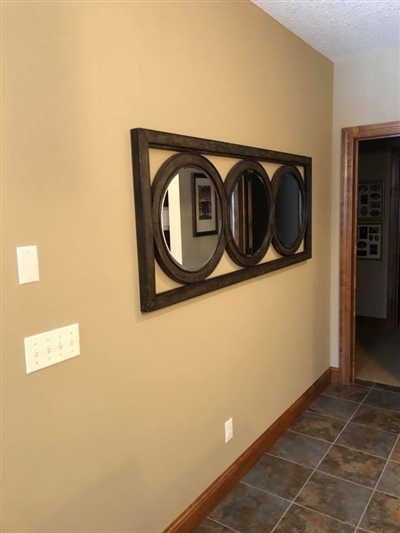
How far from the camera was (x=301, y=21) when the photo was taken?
253 centimetres

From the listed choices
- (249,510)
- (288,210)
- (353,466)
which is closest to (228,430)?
(249,510)

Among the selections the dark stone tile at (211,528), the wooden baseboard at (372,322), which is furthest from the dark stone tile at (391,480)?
the wooden baseboard at (372,322)

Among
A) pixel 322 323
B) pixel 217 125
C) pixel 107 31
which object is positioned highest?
pixel 107 31

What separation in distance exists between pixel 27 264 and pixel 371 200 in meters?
4.55

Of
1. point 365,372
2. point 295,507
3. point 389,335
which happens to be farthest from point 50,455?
point 389,335

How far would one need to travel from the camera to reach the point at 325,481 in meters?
2.35

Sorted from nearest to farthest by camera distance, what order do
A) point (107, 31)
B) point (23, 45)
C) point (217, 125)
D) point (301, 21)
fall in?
1. point (23, 45)
2. point (107, 31)
3. point (217, 125)
4. point (301, 21)

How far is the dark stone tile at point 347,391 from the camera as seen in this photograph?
335 cm

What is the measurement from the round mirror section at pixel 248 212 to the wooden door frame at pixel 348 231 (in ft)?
3.85

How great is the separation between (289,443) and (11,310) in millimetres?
2138

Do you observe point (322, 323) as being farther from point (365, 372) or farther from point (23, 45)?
point (23, 45)

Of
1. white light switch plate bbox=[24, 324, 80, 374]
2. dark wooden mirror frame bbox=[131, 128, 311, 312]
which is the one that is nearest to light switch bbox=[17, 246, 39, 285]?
white light switch plate bbox=[24, 324, 80, 374]

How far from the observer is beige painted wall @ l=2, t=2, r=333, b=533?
125 cm

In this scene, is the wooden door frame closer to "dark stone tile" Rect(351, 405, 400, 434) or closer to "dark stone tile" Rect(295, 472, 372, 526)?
"dark stone tile" Rect(351, 405, 400, 434)
